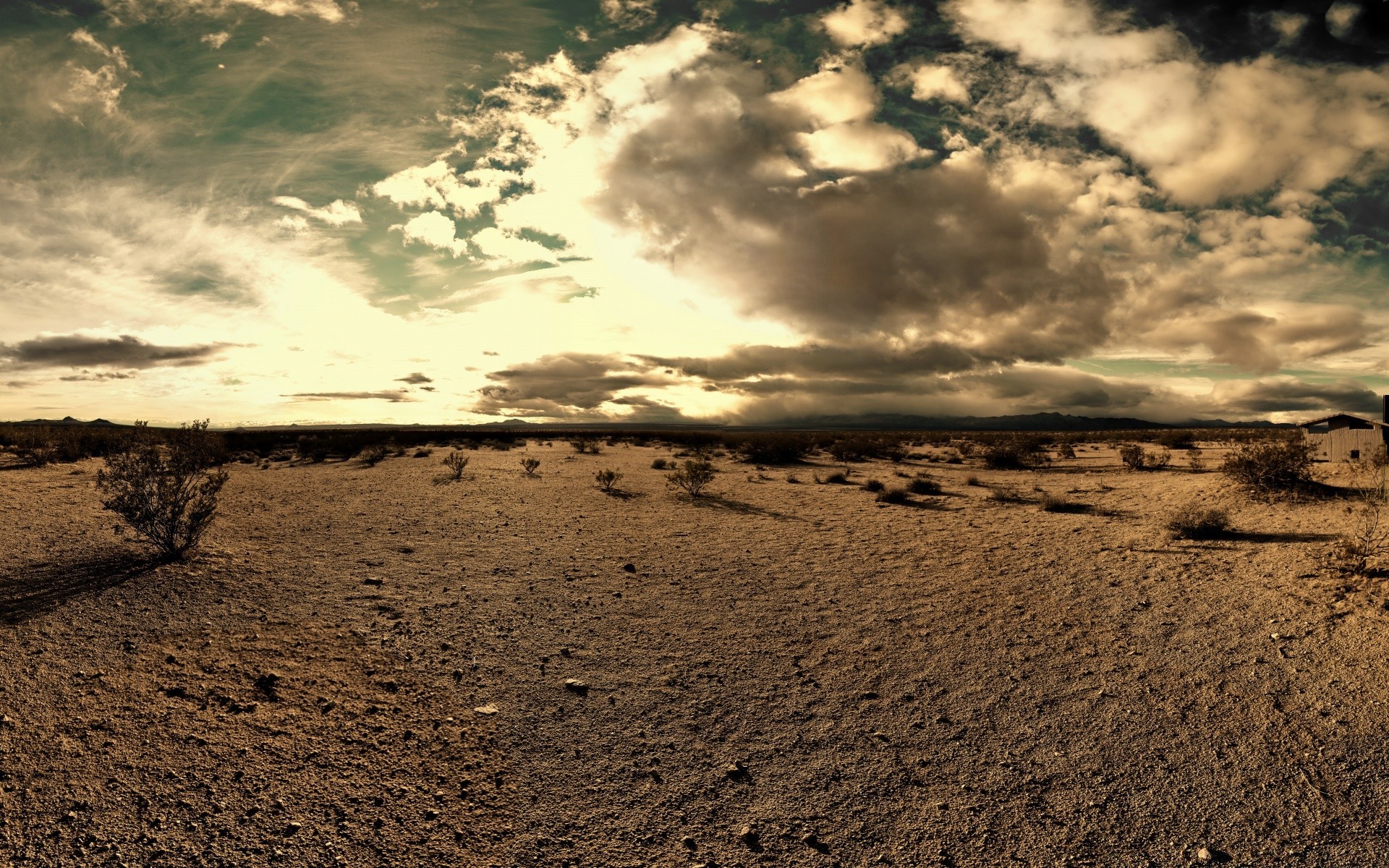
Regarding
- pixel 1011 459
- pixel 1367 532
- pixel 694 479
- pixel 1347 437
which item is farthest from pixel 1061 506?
pixel 1347 437

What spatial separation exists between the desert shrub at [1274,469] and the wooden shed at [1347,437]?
5885 millimetres

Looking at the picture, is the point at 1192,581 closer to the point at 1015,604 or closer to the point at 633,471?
the point at 1015,604

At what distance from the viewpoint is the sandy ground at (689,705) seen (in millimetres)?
4672

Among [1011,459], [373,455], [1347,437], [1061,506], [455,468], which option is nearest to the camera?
[1061,506]

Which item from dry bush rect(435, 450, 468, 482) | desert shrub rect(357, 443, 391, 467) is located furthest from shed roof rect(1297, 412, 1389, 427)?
desert shrub rect(357, 443, 391, 467)

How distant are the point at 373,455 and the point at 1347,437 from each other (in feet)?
119

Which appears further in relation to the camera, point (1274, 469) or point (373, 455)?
point (373, 455)

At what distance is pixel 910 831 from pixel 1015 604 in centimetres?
543

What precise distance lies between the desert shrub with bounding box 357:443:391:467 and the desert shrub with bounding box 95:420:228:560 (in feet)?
56.1

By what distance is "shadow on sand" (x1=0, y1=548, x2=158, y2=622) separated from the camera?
26.9 ft

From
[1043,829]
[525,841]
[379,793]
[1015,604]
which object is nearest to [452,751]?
[379,793]

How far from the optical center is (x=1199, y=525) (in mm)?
12078

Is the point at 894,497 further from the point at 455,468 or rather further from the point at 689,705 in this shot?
the point at 455,468

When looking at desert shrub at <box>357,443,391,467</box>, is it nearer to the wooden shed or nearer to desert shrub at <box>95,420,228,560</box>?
desert shrub at <box>95,420,228,560</box>
